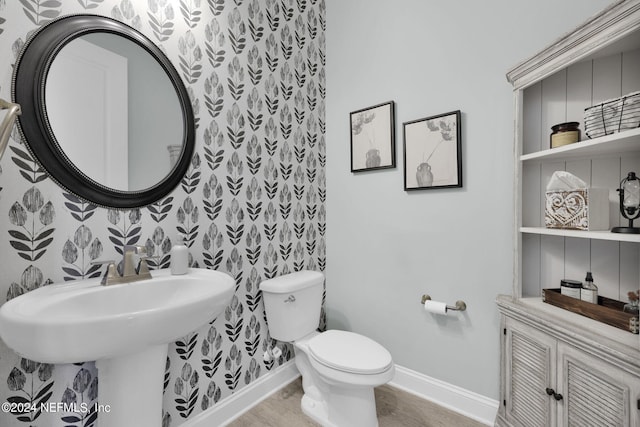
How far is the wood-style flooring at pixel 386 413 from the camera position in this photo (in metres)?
1.55

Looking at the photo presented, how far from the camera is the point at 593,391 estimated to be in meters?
1.01

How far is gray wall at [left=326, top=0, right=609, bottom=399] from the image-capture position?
150cm

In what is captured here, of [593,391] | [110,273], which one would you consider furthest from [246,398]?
[593,391]

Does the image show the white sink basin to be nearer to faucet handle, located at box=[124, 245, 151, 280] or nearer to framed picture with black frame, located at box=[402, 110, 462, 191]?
faucet handle, located at box=[124, 245, 151, 280]

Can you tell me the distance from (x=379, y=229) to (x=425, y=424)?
112cm

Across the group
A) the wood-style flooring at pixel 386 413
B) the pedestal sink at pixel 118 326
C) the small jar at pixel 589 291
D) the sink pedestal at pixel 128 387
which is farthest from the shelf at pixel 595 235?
the sink pedestal at pixel 128 387

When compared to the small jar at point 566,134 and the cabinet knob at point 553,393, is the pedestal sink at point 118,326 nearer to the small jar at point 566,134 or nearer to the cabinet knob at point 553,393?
the cabinet knob at point 553,393

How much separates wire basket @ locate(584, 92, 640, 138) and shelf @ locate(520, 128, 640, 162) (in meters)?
0.05

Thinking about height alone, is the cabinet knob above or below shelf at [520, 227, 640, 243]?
below

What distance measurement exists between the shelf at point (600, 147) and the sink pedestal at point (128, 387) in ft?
5.63

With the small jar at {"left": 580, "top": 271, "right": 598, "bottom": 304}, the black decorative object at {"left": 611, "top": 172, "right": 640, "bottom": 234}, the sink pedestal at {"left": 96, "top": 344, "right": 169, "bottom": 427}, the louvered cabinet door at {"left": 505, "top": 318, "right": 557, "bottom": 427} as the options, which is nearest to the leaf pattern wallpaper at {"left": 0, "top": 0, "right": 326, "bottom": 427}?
the sink pedestal at {"left": 96, "top": 344, "right": 169, "bottom": 427}

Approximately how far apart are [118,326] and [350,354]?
3.43 feet

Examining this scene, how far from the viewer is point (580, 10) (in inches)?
50.2

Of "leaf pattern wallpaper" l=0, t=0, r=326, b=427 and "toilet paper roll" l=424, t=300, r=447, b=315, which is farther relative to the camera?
"toilet paper roll" l=424, t=300, r=447, b=315
